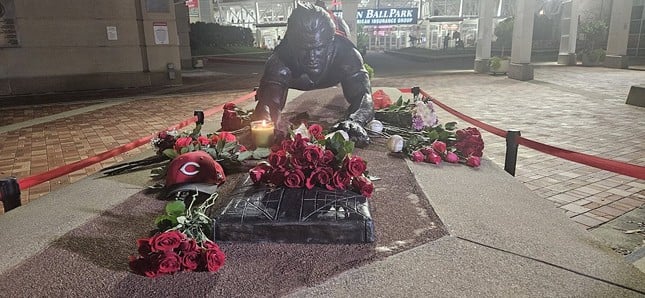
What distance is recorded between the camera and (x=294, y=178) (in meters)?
1.88

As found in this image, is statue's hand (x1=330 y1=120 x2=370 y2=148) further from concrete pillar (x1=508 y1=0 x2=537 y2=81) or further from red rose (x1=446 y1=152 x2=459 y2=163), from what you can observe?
concrete pillar (x1=508 y1=0 x2=537 y2=81)

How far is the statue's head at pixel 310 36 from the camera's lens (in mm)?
3279

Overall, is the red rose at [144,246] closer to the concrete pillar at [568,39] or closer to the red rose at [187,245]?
the red rose at [187,245]

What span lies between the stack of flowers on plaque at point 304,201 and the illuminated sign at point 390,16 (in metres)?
27.0

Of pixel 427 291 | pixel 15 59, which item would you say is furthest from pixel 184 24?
pixel 427 291

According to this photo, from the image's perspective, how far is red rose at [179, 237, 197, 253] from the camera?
1.50 meters

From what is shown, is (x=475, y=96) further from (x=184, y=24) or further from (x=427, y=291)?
(x=184, y=24)

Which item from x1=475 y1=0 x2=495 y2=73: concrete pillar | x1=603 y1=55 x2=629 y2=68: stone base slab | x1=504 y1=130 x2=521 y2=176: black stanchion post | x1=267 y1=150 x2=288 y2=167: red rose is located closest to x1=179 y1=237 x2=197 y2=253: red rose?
x1=267 y1=150 x2=288 y2=167: red rose

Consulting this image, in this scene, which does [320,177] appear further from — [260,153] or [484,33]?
[484,33]

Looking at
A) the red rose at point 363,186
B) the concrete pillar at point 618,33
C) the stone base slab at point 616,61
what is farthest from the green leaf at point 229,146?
the stone base slab at point 616,61

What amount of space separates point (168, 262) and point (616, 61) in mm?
18500

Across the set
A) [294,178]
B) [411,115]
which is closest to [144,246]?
[294,178]

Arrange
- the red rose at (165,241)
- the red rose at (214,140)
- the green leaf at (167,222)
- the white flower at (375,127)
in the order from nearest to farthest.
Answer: the red rose at (165,241)
the green leaf at (167,222)
the red rose at (214,140)
the white flower at (375,127)

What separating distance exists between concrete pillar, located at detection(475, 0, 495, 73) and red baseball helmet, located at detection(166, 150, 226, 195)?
1341 cm
